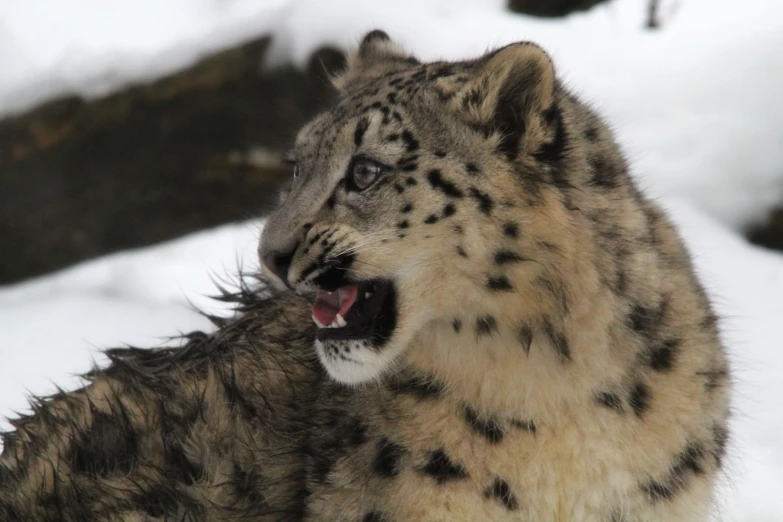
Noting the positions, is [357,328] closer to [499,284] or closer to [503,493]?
[499,284]

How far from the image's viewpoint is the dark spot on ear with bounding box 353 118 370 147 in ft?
9.20

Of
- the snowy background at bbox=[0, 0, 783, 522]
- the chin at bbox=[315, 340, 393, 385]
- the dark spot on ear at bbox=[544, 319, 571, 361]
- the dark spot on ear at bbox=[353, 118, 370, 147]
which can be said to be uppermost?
the dark spot on ear at bbox=[353, 118, 370, 147]

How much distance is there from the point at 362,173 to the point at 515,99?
1.53 feet

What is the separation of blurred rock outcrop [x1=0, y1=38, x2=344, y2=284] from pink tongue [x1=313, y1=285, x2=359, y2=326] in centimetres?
422

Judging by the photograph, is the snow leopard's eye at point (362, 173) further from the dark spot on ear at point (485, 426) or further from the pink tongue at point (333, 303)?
the dark spot on ear at point (485, 426)

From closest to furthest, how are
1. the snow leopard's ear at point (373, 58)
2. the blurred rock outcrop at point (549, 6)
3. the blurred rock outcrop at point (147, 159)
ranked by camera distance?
the snow leopard's ear at point (373, 58) < the blurred rock outcrop at point (147, 159) < the blurred rock outcrop at point (549, 6)

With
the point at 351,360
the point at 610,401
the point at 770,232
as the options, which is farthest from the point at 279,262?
the point at 770,232

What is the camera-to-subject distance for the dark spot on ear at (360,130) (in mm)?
2805

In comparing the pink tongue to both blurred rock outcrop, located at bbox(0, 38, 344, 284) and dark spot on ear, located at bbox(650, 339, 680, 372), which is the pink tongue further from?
blurred rock outcrop, located at bbox(0, 38, 344, 284)

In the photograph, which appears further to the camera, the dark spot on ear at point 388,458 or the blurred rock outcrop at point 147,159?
the blurred rock outcrop at point 147,159

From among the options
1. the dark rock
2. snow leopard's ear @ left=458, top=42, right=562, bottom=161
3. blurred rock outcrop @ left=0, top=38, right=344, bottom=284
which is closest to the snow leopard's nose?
snow leopard's ear @ left=458, top=42, right=562, bottom=161

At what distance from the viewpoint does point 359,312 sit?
9.07 ft

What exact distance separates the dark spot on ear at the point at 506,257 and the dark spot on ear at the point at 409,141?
1.21ft

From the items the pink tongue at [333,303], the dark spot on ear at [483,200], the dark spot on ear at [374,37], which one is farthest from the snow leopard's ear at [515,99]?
the dark spot on ear at [374,37]
